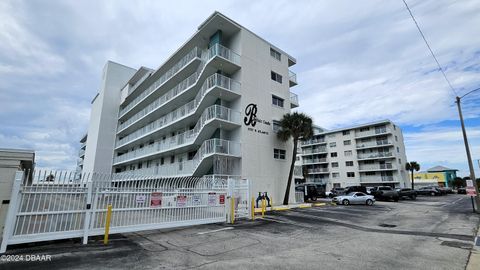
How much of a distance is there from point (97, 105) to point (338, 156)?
179ft

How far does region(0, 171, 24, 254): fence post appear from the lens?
637cm

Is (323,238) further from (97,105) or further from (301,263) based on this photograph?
(97,105)

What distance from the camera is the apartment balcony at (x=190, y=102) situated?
830 inches

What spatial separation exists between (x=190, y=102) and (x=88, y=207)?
1801 cm

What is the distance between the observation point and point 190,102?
25.0 meters

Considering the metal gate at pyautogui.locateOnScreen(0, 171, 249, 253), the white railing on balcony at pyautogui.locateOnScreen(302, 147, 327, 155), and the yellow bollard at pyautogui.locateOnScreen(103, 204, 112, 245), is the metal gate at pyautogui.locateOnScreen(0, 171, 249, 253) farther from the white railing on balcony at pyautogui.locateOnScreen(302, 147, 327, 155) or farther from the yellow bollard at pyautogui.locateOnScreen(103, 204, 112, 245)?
the white railing on balcony at pyautogui.locateOnScreen(302, 147, 327, 155)

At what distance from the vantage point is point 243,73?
22812mm

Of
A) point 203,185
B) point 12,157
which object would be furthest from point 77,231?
point 203,185

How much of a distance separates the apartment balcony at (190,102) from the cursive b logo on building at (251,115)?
1635mm

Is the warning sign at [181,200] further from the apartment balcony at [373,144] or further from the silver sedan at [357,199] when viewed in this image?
the apartment balcony at [373,144]

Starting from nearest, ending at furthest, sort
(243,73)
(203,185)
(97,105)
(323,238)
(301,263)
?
(301,263), (323,238), (203,185), (243,73), (97,105)

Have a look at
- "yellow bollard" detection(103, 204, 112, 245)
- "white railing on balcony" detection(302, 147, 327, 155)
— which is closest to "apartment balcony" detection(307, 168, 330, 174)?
"white railing on balcony" detection(302, 147, 327, 155)

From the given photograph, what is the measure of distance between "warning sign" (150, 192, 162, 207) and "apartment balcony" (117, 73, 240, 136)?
1262 centimetres

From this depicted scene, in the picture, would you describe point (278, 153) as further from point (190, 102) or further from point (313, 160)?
point (313, 160)
